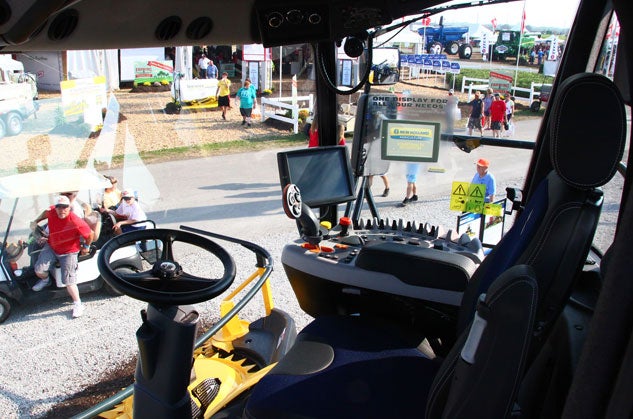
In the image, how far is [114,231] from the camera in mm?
2582

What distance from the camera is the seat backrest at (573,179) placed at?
122cm

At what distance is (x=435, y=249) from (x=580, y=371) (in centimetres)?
116

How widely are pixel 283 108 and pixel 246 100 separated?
0.24 meters

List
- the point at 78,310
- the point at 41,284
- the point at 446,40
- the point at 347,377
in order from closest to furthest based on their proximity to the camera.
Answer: the point at 347,377 → the point at 446,40 → the point at 41,284 → the point at 78,310

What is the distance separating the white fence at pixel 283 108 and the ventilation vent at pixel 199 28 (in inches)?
20.6

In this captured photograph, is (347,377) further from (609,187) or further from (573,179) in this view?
(609,187)

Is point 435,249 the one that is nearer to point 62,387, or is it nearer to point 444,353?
point 444,353

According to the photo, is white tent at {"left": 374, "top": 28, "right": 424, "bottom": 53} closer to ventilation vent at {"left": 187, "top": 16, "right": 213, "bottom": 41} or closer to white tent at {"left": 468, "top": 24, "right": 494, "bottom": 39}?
white tent at {"left": 468, "top": 24, "right": 494, "bottom": 39}

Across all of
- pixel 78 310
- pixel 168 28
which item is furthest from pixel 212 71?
pixel 78 310

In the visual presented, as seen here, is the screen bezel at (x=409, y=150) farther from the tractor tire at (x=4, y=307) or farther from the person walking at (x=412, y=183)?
the tractor tire at (x=4, y=307)

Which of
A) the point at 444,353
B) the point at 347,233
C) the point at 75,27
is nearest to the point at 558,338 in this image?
the point at 444,353

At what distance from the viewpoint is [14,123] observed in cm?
190

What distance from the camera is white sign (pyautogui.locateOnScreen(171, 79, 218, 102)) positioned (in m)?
2.09

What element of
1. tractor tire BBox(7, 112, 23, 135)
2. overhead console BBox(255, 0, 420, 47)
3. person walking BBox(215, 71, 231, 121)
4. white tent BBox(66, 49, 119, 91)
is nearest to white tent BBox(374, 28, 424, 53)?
overhead console BBox(255, 0, 420, 47)
